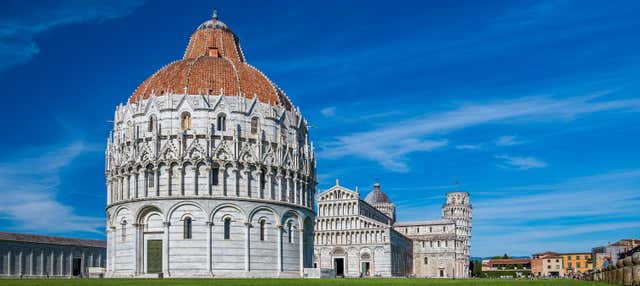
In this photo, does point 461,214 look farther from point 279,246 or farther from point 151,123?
point 151,123

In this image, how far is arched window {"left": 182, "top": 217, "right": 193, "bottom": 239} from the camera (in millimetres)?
53031

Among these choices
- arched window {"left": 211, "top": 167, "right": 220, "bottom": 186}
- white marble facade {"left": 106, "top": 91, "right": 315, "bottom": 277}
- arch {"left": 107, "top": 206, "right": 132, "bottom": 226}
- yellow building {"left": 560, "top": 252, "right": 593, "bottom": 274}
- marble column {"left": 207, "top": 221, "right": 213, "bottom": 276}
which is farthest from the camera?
yellow building {"left": 560, "top": 252, "right": 593, "bottom": 274}

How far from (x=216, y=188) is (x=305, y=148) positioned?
36.7 feet

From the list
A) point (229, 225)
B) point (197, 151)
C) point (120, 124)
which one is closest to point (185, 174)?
point (197, 151)

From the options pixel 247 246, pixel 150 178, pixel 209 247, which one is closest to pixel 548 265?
pixel 247 246

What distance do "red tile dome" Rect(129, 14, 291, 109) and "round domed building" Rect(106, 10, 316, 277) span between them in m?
0.13

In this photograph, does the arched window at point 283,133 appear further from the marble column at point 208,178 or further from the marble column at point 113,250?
the marble column at point 113,250

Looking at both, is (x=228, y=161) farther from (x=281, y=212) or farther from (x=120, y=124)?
(x=120, y=124)

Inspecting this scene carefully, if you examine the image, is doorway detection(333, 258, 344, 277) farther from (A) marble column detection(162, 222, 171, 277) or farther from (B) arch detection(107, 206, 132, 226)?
(A) marble column detection(162, 222, 171, 277)

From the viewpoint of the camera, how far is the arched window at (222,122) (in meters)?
55.6

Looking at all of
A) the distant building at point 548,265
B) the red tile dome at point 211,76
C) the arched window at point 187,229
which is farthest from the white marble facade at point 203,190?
the distant building at point 548,265

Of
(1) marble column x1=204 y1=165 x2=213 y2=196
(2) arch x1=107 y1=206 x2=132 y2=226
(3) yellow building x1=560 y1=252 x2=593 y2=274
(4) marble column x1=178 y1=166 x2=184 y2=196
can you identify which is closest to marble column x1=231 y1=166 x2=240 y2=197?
(1) marble column x1=204 y1=165 x2=213 y2=196

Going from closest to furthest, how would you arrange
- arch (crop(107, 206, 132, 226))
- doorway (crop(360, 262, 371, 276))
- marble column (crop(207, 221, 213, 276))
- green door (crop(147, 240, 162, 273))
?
1. marble column (crop(207, 221, 213, 276))
2. green door (crop(147, 240, 162, 273))
3. arch (crop(107, 206, 132, 226))
4. doorway (crop(360, 262, 371, 276))

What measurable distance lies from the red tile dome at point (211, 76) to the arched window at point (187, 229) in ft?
34.8
